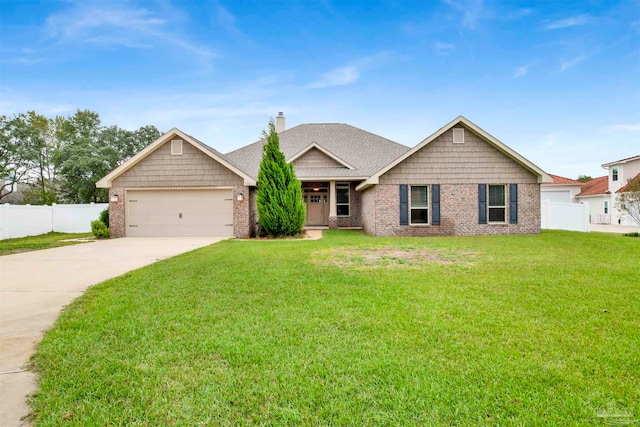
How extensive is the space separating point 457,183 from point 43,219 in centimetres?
1963

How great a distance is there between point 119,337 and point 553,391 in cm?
375

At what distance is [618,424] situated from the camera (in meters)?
1.95

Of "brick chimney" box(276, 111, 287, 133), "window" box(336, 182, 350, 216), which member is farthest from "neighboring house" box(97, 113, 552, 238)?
"brick chimney" box(276, 111, 287, 133)

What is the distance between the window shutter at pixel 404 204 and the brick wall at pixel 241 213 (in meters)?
6.55

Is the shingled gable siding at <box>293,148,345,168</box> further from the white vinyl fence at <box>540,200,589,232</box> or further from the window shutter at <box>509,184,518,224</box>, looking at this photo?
the white vinyl fence at <box>540,200,589,232</box>

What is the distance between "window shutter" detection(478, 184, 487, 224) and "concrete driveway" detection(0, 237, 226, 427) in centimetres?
1184

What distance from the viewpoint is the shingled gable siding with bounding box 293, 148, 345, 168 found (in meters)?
18.0

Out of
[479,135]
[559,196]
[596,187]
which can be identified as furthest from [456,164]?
[596,187]

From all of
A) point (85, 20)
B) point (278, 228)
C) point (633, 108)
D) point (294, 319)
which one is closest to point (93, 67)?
point (85, 20)

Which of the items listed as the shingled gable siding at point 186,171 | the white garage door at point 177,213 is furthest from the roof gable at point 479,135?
the white garage door at point 177,213

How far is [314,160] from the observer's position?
713 inches

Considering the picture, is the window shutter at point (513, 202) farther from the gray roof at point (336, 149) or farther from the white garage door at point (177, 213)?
the white garage door at point (177, 213)

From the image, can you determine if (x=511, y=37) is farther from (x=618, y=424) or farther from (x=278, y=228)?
(x=618, y=424)

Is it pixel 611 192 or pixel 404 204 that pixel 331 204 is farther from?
pixel 611 192
